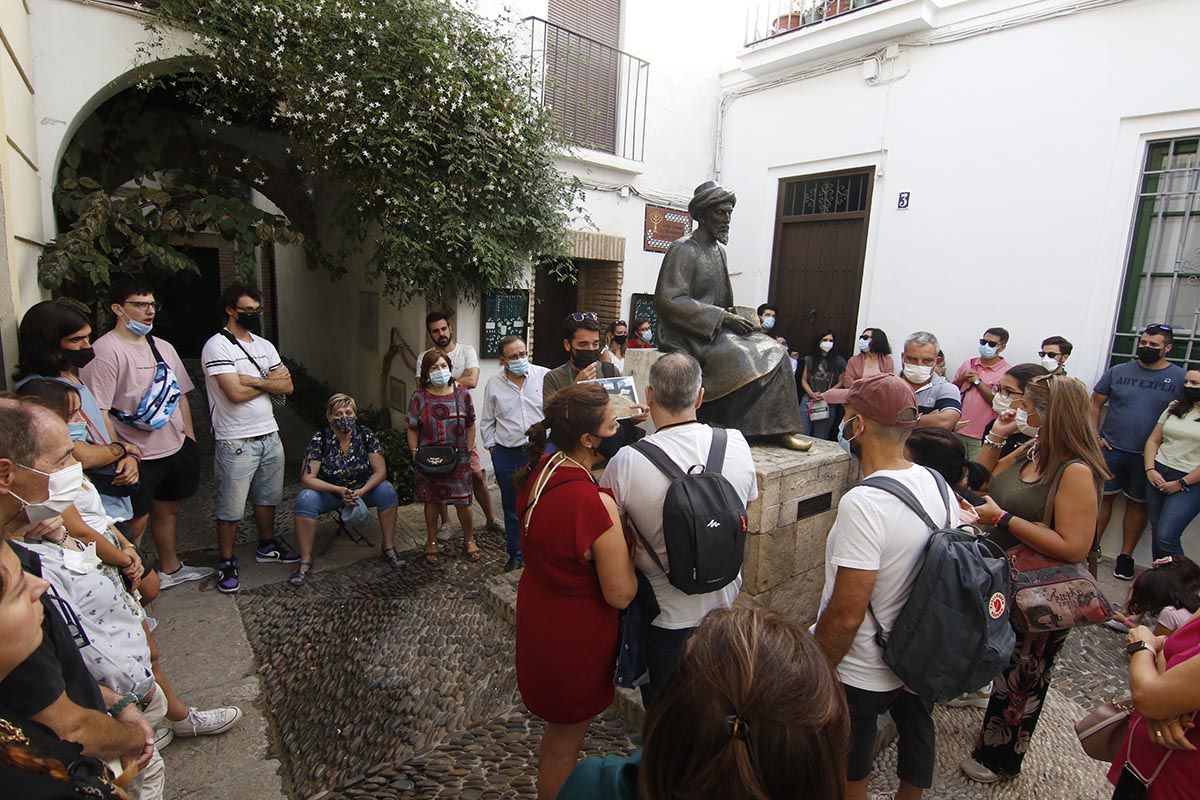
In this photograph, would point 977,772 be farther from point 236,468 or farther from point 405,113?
point 405,113

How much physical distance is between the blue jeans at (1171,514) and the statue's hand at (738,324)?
352 centimetres

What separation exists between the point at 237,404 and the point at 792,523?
3.60 metres

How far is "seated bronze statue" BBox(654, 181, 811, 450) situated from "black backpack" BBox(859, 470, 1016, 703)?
184 cm

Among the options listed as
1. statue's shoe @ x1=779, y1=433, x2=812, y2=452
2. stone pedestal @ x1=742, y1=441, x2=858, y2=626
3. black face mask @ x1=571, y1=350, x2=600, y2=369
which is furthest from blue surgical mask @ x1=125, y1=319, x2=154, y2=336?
statue's shoe @ x1=779, y1=433, x2=812, y2=452

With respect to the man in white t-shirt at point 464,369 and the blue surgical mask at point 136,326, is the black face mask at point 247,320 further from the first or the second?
the man in white t-shirt at point 464,369

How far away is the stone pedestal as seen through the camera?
10.5 feet

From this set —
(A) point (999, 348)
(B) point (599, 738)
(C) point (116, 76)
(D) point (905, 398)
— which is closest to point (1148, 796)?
(D) point (905, 398)

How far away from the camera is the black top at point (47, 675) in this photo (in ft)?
3.96

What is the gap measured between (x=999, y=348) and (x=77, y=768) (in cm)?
654

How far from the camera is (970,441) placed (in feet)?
17.4

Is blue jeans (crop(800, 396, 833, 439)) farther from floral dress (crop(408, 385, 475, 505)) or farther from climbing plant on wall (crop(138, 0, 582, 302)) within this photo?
floral dress (crop(408, 385, 475, 505))

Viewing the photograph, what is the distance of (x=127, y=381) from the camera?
3.61 metres

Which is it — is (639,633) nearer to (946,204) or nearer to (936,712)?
(936,712)

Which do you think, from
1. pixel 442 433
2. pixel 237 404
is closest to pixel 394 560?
pixel 442 433
